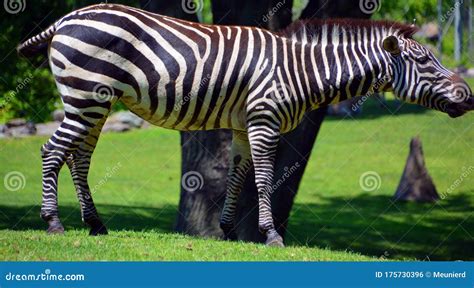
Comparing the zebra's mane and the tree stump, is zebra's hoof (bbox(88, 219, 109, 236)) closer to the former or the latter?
the zebra's mane

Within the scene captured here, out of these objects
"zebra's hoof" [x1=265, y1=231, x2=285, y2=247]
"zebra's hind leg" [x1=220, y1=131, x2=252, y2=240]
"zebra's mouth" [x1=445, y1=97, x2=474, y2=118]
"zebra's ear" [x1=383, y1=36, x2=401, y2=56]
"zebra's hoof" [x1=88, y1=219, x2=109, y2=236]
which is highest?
"zebra's ear" [x1=383, y1=36, x2=401, y2=56]

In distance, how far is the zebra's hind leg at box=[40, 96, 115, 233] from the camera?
30.0 feet

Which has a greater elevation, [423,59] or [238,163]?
[423,59]

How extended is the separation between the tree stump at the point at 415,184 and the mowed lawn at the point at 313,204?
0.90 feet

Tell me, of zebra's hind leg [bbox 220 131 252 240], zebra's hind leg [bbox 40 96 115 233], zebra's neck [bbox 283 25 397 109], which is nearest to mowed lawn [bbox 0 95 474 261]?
zebra's hind leg [bbox 40 96 115 233]

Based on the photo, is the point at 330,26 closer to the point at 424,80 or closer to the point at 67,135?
the point at 424,80

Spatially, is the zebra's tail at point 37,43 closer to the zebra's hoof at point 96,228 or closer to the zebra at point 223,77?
the zebra at point 223,77

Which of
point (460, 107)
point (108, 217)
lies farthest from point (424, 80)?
point (108, 217)

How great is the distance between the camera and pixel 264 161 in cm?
966

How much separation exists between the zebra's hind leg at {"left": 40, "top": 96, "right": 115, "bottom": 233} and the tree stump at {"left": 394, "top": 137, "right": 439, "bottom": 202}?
39.7 feet

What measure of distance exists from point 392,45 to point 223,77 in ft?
6.94

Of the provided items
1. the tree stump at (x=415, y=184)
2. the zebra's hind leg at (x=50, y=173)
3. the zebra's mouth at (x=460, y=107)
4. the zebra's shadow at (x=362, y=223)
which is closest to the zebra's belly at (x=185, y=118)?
the zebra's hind leg at (x=50, y=173)

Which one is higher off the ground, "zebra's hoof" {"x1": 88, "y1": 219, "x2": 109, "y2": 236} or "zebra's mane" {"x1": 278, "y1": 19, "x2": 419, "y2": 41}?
"zebra's mane" {"x1": 278, "y1": 19, "x2": 419, "y2": 41}

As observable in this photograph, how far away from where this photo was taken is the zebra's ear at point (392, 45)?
988 cm
